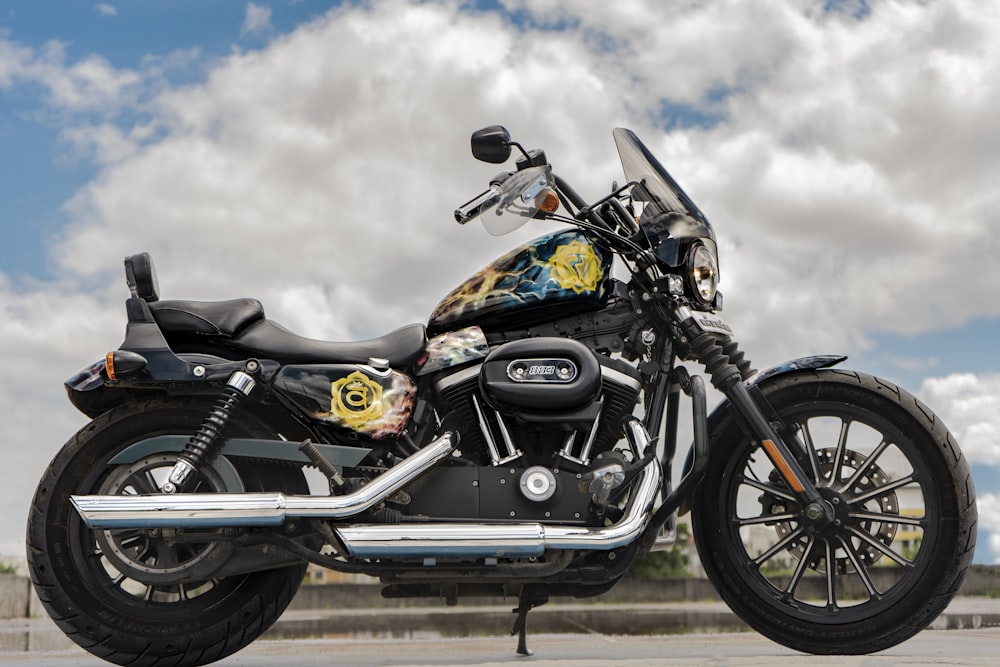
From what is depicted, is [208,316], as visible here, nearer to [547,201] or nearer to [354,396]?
[354,396]

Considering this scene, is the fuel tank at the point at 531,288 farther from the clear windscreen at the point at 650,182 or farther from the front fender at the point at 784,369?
the front fender at the point at 784,369

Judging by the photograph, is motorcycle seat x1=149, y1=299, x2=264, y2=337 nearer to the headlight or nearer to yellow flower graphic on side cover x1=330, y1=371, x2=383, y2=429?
yellow flower graphic on side cover x1=330, y1=371, x2=383, y2=429

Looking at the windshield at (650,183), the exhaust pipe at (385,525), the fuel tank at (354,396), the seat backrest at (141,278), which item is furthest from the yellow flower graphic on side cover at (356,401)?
the windshield at (650,183)

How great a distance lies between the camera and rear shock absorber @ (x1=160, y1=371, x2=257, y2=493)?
464cm

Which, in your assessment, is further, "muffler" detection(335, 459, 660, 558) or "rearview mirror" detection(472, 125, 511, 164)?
"rearview mirror" detection(472, 125, 511, 164)

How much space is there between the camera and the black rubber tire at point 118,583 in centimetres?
482

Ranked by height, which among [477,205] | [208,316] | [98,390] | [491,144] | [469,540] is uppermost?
[491,144]

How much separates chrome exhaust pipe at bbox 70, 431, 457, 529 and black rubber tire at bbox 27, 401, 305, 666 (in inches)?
12.2

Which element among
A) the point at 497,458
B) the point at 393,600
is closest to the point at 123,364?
the point at 497,458

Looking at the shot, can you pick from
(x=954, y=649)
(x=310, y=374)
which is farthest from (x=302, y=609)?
(x=310, y=374)

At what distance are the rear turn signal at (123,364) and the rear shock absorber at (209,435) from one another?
1.31 ft

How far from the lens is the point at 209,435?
4.67 meters

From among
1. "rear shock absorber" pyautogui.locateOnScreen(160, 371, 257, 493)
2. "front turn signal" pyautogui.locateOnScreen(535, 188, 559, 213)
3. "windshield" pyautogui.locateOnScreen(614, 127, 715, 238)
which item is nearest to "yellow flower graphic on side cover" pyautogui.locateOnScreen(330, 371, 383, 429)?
"rear shock absorber" pyautogui.locateOnScreen(160, 371, 257, 493)

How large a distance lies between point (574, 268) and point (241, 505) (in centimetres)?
184
